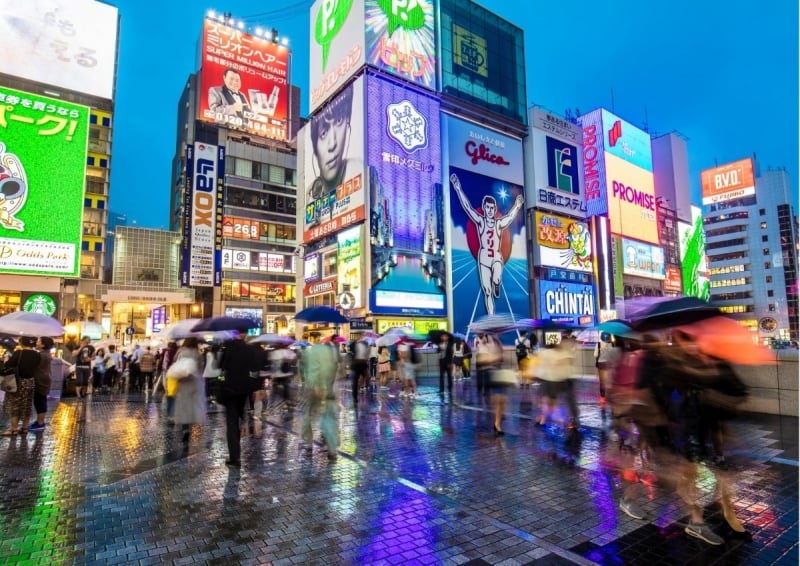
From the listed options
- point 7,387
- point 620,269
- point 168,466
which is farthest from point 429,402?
point 620,269

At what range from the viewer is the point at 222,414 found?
1146 cm

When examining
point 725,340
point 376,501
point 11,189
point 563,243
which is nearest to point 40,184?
point 11,189

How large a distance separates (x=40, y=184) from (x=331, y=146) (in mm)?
20798

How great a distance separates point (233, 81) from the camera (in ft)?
188

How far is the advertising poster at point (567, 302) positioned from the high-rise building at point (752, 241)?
44326mm

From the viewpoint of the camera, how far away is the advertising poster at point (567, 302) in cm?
4700

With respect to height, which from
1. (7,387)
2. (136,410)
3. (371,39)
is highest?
(371,39)

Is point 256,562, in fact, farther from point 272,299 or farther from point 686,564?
point 272,299

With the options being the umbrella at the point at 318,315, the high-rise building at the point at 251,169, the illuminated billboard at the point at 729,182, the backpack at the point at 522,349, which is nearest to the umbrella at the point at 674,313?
the umbrella at the point at 318,315

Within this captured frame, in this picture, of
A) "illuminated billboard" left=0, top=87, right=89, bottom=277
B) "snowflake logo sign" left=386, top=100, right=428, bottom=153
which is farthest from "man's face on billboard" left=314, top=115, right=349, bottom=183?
"illuminated billboard" left=0, top=87, right=89, bottom=277

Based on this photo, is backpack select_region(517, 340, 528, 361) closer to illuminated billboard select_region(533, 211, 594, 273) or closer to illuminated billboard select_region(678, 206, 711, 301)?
illuminated billboard select_region(533, 211, 594, 273)

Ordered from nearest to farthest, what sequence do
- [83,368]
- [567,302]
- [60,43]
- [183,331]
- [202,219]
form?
[183,331] < [83,368] < [60,43] < [202,219] < [567,302]

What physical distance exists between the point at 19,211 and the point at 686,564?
1165 inches

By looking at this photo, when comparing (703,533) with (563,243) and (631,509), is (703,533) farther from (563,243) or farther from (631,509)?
(563,243)
